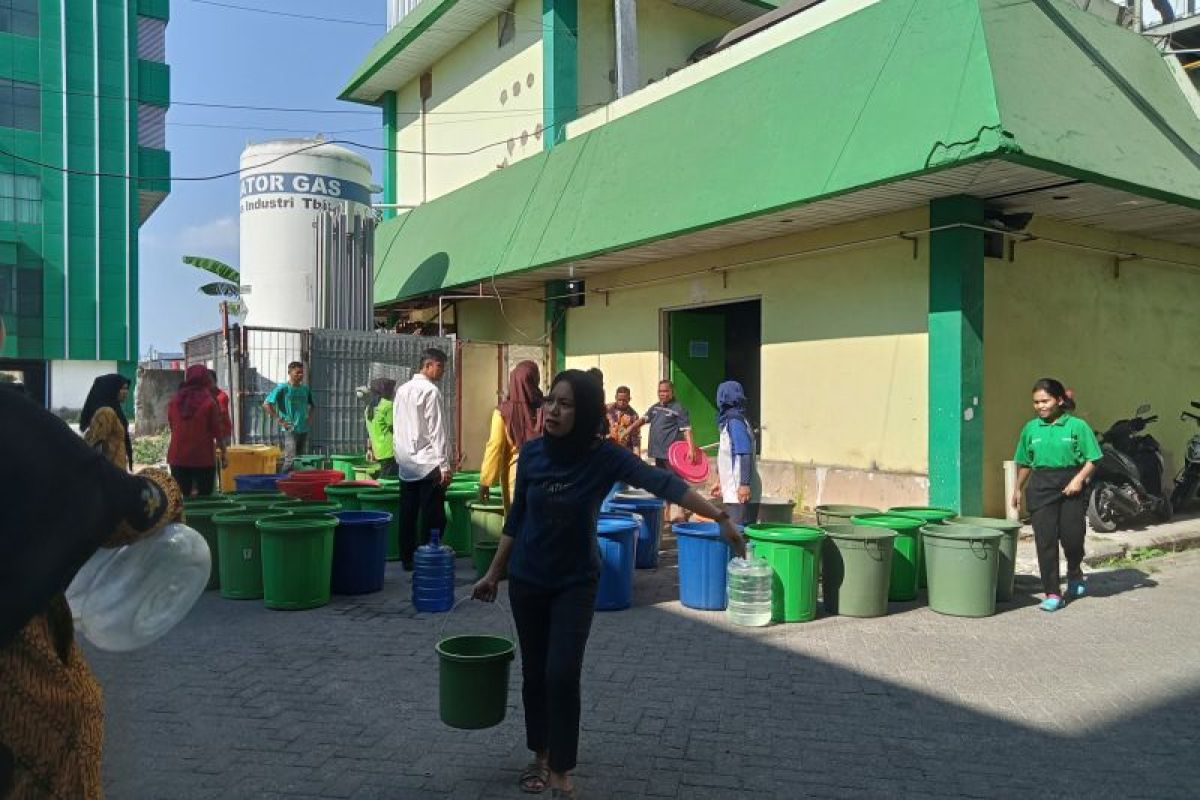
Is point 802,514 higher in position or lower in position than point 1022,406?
lower

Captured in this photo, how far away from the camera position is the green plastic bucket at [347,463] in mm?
10766

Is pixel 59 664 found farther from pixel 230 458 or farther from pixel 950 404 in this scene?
pixel 230 458

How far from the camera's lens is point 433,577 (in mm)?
6676

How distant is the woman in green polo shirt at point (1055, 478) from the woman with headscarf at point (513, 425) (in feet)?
13.2

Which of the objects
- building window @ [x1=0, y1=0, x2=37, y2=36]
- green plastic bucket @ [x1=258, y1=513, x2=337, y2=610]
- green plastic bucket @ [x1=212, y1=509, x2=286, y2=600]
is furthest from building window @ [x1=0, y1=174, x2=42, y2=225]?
green plastic bucket @ [x1=258, y1=513, x2=337, y2=610]

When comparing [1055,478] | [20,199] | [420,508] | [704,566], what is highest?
[20,199]

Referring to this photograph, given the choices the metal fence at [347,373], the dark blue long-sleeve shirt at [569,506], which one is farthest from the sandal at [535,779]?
the metal fence at [347,373]

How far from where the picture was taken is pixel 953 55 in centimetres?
795

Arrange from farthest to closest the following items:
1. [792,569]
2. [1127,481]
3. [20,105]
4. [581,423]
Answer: [20,105] → [1127,481] → [792,569] → [581,423]

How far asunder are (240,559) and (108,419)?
147cm

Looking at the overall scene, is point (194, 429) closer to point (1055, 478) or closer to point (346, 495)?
point (346, 495)

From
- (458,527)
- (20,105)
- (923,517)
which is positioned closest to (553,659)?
(923,517)

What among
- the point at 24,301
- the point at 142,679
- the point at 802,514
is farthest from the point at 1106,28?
the point at 24,301

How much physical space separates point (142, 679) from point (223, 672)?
0.45 meters
